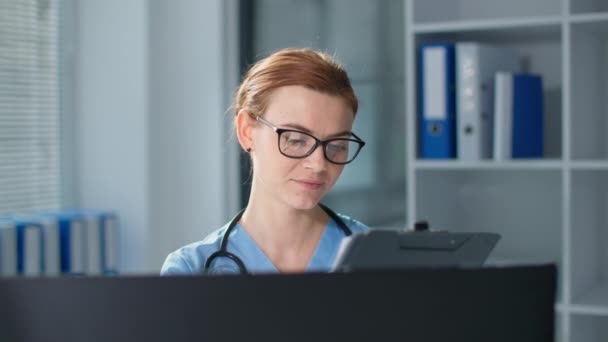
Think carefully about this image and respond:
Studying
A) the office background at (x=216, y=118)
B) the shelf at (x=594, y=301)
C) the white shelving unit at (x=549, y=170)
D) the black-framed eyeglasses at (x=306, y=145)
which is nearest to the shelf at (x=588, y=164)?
the white shelving unit at (x=549, y=170)

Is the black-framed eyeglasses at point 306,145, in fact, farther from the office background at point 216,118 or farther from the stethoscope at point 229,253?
the office background at point 216,118

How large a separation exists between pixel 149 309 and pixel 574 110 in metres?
2.17

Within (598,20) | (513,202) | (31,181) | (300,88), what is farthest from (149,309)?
(31,181)

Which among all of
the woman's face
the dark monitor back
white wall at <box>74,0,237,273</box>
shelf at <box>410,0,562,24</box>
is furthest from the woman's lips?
white wall at <box>74,0,237,273</box>

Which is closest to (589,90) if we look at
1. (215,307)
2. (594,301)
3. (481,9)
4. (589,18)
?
(589,18)

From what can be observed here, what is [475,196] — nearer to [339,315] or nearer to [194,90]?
[194,90]

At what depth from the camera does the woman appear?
1.60 metres

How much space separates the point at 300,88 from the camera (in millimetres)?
1643

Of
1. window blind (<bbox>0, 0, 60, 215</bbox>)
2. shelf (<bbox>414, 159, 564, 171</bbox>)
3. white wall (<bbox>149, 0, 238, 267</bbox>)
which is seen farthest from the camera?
white wall (<bbox>149, 0, 238, 267</bbox>)

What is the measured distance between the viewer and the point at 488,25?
110 inches

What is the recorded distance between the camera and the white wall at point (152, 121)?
3498mm

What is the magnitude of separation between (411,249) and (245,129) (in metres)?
0.66

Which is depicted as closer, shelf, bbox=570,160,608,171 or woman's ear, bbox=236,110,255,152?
woman's ear, bbox=236,110,255,152

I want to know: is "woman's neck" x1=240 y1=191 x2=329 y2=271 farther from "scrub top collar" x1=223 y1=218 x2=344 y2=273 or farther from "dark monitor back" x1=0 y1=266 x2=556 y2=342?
"dark monitor back" x1=0 y1=266 x2=556 y2=342
